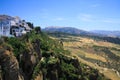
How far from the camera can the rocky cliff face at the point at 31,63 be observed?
127ft

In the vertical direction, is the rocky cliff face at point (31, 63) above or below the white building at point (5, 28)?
below

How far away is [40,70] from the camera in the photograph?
46125mm

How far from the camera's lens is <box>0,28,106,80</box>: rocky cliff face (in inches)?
1521

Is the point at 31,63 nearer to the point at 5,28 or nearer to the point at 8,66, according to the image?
the point at 8,66

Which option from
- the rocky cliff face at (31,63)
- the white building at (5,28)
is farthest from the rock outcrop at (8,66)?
the white building at (5,28)

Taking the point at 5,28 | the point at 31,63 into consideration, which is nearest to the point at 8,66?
the point at 31,63

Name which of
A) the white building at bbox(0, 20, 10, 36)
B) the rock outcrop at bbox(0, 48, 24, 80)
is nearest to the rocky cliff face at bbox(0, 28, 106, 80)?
the rock outcrop at bbox(0, 48, 24, 80)

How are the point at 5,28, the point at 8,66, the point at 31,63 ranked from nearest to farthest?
the point at 8,66 < the point at 31,63 < the point at 5,28

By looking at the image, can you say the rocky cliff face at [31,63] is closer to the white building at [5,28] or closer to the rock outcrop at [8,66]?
the rock outcrop at [8,66]

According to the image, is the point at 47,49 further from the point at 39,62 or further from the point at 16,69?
the point at 16,69

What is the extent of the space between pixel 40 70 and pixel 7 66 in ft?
29.3

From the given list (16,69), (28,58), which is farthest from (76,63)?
(16,69)

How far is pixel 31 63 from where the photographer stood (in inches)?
1740

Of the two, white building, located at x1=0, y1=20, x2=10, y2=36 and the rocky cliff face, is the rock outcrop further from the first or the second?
white building, located at x1=0, y1=20, x2=10, y2=36
